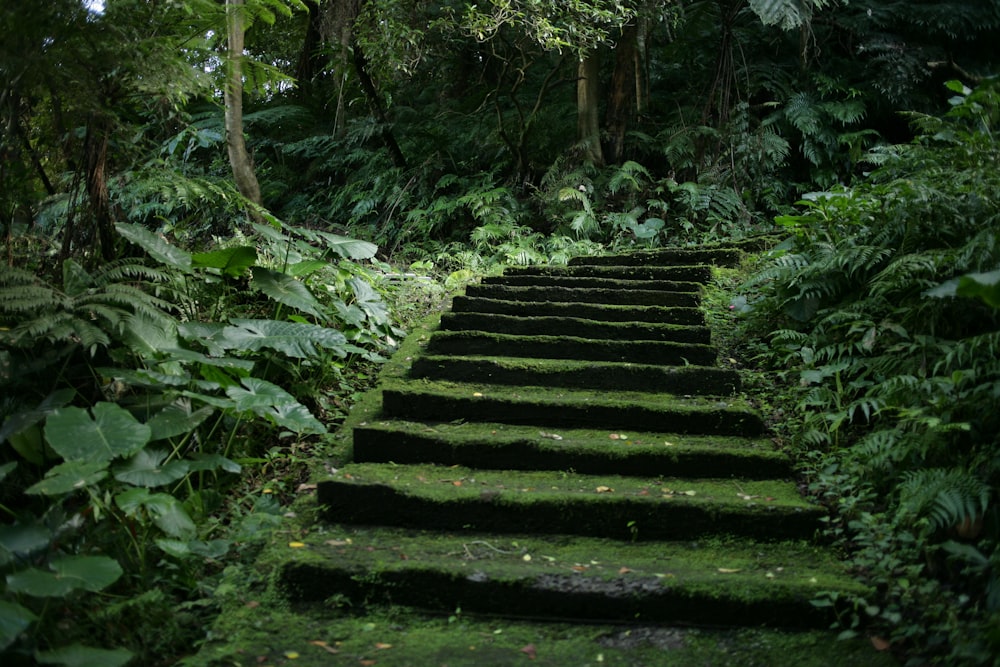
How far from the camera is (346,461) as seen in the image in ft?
12.8

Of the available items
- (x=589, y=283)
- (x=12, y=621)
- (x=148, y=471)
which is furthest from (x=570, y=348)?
(x=12, y=621)

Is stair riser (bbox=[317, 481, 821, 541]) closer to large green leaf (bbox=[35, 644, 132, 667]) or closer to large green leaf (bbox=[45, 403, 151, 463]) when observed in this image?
large green leaf (bbox=[45, 403, 151, 463])

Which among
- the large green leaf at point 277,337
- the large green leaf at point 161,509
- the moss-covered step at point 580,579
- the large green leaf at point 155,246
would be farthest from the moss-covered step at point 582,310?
the large green leaf at point 161,509

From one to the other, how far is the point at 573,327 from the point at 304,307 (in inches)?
78.9

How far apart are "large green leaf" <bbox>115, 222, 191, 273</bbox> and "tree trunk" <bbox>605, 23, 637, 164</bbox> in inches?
249

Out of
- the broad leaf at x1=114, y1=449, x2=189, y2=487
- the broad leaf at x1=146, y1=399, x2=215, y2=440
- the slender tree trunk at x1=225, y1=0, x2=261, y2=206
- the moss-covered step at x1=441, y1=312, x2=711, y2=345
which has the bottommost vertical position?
the broad leaf at x1=114, y1=449, x2=189, y2=487

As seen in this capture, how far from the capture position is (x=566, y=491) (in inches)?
137

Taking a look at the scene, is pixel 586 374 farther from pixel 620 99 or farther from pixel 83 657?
pixel 620 99

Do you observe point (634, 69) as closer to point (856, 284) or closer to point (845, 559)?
point (856, 284)

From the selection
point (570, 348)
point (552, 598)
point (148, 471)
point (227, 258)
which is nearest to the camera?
point (552, 598)

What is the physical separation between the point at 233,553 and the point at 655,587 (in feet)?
6.26

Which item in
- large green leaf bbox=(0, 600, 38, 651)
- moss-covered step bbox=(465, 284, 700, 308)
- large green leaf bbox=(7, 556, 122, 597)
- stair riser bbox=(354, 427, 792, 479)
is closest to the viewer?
large green leaf bbox=(0, 600, 38, 651)

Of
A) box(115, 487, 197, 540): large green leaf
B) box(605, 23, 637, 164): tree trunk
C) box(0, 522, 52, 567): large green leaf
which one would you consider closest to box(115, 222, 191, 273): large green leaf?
box(115, 487, 197, 540): large green leaf

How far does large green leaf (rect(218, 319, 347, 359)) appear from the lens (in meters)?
3.81
